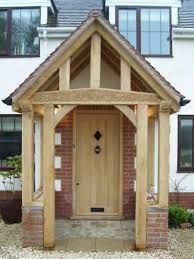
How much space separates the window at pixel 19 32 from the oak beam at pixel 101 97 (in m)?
4.45

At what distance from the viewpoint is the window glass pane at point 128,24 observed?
11.6 meters

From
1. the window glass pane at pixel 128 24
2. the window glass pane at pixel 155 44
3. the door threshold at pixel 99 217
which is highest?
the window glass pane at pixel 128 24

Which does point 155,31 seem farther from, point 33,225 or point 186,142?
point 33,225

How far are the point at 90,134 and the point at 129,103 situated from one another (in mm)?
2913

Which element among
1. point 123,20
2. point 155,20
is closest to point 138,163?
point 123,20

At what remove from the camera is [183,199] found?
11492 millimetres

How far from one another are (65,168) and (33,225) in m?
2.66

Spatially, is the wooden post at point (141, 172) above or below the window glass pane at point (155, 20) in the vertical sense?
below

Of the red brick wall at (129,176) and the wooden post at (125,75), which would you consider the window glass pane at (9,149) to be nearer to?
the red brick wall at (129,176)

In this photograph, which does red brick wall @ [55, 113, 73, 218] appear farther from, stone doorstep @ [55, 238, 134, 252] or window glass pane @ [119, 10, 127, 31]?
window glass pane @ [119, 10, 127, 31]

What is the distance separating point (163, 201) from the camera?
758 cm

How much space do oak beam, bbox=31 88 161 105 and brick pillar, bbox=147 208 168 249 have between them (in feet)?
6.92

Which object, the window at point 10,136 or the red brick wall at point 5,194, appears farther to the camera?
the window at point 10,136

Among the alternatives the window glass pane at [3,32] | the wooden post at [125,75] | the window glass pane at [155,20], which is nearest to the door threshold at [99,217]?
the wooden post at [125,75]
